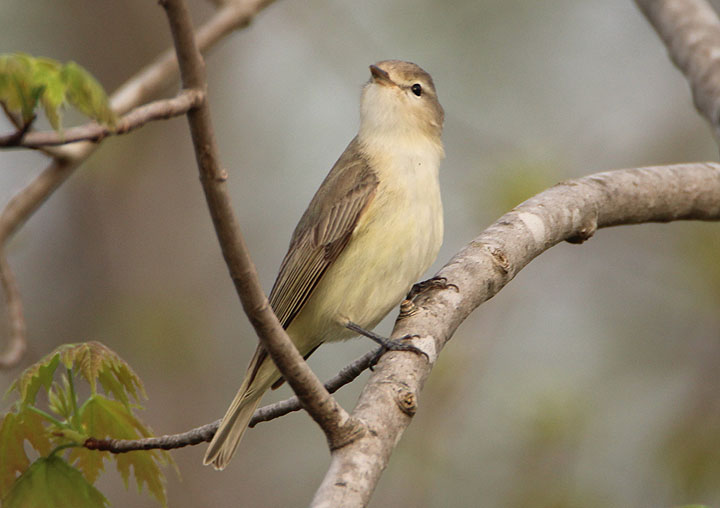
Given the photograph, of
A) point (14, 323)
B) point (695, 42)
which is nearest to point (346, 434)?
point (14, 323)

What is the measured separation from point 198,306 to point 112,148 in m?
1.75

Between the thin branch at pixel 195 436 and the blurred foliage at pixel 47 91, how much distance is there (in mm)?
1037

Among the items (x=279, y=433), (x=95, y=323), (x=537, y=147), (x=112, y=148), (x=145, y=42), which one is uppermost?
(x=145, y=42)

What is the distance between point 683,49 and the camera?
4.10 m

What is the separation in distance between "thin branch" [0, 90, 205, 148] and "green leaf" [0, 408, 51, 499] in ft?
3.45

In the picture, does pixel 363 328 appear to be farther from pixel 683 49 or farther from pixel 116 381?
pixel 683 49

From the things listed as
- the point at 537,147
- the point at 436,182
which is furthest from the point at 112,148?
the point at 436,182

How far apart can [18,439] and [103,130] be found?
117cm

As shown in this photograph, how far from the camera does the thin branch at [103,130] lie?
1.61 metres

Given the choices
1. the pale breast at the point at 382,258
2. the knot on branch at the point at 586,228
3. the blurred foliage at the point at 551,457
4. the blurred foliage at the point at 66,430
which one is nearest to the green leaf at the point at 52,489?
the blurred foliage at the point at 66,430

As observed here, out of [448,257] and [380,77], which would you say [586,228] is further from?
[448,257]

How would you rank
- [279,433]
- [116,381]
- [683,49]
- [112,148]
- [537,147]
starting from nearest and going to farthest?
[116,381] → [683,49] → [537,147] → [112,148] → [279,433]

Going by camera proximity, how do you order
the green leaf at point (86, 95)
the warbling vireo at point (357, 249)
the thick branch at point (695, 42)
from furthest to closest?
the thick branch at point (695, 42)
the warbling vireo at point (357, 249)
the green leaf at point (86, 95)

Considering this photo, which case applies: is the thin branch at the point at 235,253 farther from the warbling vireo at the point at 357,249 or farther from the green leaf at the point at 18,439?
the warbling vireo at the point at 357,249
